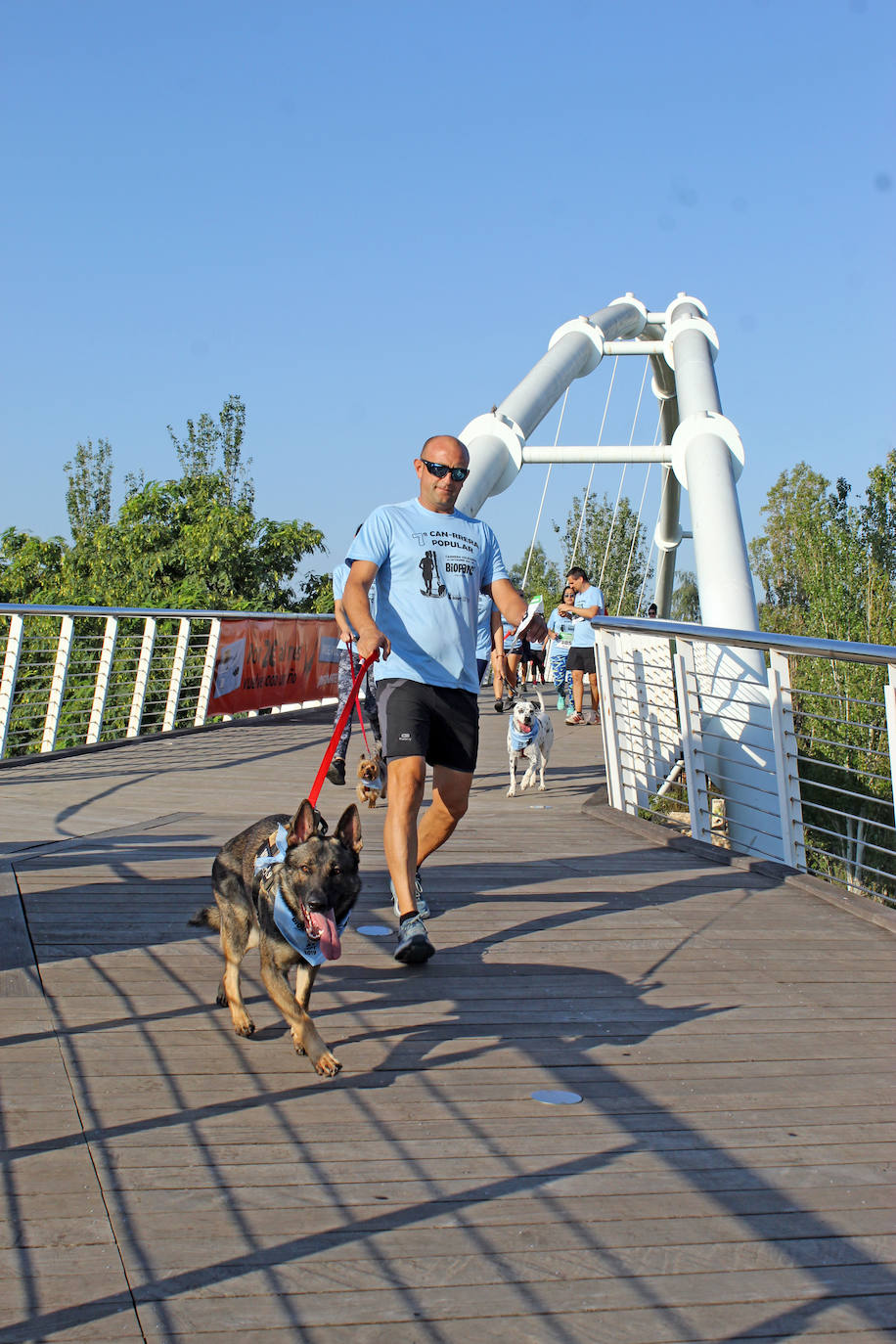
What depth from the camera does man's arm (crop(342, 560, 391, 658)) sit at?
13.8 ft

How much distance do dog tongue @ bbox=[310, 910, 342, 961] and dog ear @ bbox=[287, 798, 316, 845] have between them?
0.69 ft

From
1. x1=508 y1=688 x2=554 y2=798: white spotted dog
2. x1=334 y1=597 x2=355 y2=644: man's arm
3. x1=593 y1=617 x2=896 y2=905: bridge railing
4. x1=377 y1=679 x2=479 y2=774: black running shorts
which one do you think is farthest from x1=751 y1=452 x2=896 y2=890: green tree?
x1=377 y1=679 x2=479 y2=774: black running shorts

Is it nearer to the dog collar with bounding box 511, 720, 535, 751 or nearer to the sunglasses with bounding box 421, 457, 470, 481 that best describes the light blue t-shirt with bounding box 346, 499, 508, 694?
the sunglasses with bounding box 421, 457, 470, 481

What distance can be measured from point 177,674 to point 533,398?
1613 centimetres

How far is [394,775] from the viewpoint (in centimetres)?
459

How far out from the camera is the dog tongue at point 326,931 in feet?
11.1

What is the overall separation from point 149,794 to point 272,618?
24.7 feet

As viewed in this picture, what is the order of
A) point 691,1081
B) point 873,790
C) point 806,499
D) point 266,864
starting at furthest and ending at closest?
point 806,499
point 873,790
point 266,864
point 691,1081

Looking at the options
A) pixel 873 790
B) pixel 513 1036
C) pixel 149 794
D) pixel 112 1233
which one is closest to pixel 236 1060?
pixel 513 1036

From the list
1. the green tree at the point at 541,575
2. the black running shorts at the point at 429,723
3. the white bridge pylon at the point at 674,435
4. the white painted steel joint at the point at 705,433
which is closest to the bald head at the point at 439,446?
the black running shorts at the point at 429,723

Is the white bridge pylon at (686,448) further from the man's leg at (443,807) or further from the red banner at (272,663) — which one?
the man's leg at (443,807)

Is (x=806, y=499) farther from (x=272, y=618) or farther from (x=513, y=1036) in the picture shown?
(x=513, y=1036)

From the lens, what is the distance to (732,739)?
654 centimetres

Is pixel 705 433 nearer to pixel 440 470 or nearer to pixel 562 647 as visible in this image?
pixel 562 647
